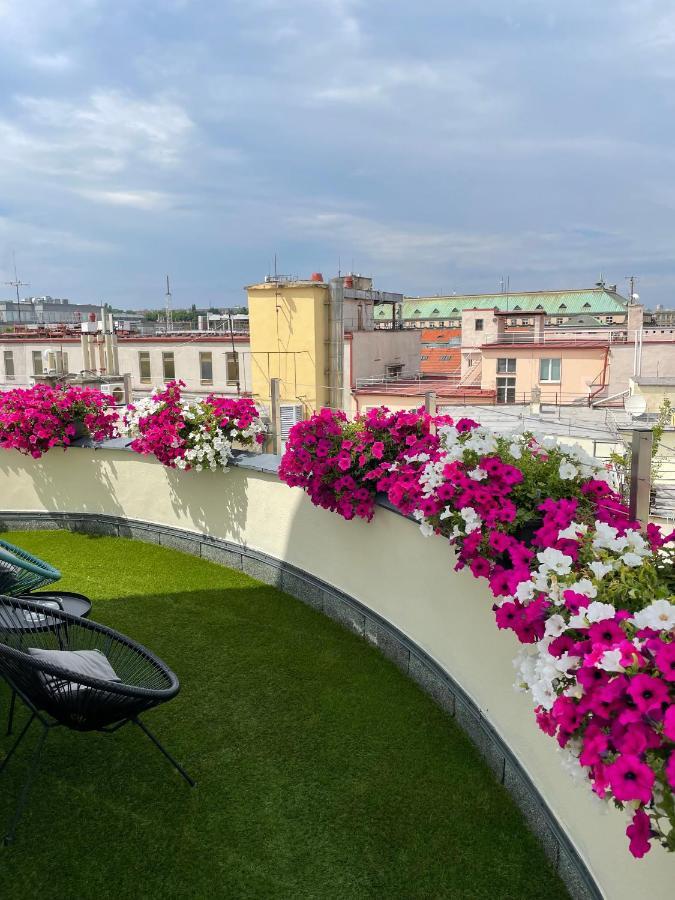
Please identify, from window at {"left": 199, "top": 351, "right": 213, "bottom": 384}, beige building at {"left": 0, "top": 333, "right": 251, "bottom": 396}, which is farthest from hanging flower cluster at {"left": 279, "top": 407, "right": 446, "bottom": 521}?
window at {"left": 199, "top": 351, "right": 213, "bottom": 384}

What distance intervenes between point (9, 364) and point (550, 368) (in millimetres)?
30974

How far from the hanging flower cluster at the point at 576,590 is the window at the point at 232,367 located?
32.8m

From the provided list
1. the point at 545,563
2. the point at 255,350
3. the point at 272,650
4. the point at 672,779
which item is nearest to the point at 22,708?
the point at 272,650

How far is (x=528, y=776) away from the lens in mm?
3422

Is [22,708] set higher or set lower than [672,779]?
lower

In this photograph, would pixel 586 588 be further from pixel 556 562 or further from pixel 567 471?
pixel 567 471

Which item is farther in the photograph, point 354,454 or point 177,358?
point 177,358

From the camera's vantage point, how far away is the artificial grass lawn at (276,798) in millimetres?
3066

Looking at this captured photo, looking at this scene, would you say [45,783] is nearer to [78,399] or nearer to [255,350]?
[78,399]

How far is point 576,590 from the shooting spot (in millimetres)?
2238

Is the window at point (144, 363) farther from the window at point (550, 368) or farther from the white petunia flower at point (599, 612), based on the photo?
the white petunia flower at point (599, 612)

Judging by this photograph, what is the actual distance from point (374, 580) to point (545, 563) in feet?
9.01

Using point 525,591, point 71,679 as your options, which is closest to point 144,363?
point 71,679

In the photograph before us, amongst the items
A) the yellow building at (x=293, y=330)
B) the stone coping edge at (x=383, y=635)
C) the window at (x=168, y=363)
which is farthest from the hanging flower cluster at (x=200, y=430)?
A: the window at (x=168, y=363)
